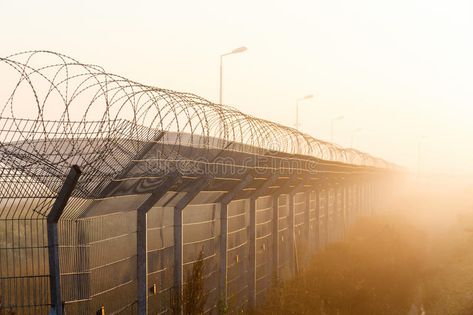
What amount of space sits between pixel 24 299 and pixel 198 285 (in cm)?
369

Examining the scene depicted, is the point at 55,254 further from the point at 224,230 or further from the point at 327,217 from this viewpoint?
the point at 327,217

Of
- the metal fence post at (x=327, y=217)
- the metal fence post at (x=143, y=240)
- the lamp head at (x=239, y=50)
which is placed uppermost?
the lamp head at (x=239, y=50)

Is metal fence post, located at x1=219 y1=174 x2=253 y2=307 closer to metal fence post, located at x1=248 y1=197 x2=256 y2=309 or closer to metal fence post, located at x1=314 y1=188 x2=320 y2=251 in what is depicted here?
metal fence post, located at x1=248 y1=197 x2=256 y2=309

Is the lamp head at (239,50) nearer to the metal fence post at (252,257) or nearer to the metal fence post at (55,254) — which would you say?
the metal fence post at (252,257)

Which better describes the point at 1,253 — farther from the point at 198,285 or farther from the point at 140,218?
the point at 198,285

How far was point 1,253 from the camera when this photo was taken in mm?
9250

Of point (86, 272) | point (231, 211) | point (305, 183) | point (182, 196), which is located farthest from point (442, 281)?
point (86, 272)

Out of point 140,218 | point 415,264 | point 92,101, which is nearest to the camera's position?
point 92,101

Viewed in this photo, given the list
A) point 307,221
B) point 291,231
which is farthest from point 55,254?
point 307,221

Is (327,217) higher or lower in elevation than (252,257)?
lower

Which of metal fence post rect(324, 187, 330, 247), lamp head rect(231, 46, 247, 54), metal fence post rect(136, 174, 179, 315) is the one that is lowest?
metal fence post rect(324, 187, 330, 247)

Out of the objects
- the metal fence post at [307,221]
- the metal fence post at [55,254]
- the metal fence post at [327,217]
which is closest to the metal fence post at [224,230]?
the metal fence post at [55,254]

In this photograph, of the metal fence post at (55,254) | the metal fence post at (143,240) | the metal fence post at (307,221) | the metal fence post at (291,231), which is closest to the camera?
the metal fence post at (55,254)

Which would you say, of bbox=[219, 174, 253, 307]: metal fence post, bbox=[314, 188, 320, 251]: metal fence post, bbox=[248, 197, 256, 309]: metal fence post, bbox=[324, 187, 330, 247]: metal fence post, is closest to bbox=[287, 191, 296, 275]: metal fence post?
bbox=[248, 197, 256, 309]: metal fence post
